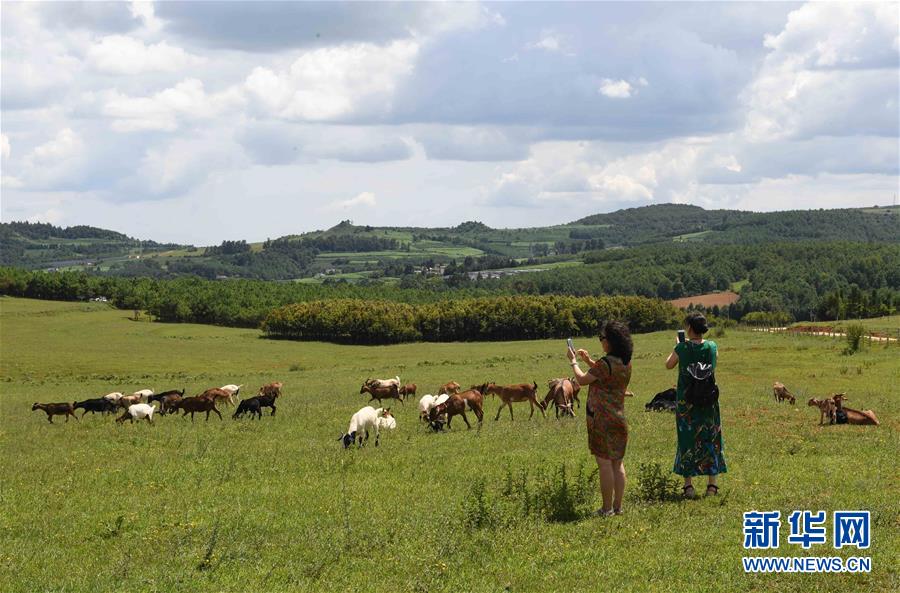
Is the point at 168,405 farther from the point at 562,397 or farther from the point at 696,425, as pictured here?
the point at 696,425

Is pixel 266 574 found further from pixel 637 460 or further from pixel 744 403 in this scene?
pixel 744 403

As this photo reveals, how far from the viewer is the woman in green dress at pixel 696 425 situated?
12.5 m

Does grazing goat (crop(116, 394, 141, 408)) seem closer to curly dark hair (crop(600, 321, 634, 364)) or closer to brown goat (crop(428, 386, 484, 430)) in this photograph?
brown goat (crop(428, 386, 484, 430))

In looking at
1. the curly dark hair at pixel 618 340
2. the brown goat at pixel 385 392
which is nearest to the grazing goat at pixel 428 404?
the brown goat at pixel 385 392

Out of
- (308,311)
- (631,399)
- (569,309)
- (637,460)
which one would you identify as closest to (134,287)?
(308,311)

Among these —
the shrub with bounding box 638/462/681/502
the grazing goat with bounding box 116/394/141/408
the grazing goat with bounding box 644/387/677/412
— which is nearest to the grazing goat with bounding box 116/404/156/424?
the grazing goat with bounding box 116/394/141/408

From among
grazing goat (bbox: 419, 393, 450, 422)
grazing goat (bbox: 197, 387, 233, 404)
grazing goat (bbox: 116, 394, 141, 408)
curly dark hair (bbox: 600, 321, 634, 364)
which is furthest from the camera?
grazing goat (bbox: 116, 394, 141, 408)

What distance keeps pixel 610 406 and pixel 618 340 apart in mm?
1006

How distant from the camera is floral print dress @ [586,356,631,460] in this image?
11.8 meters

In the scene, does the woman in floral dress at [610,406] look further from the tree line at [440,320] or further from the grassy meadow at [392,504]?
the tree line at [440,320]

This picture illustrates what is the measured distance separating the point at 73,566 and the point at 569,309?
118 metres

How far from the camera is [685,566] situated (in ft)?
32.2

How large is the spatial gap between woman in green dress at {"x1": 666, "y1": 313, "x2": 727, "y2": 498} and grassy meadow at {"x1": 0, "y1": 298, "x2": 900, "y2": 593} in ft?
1.98

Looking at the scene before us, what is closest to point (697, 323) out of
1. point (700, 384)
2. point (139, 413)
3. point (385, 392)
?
point (700, 384)
